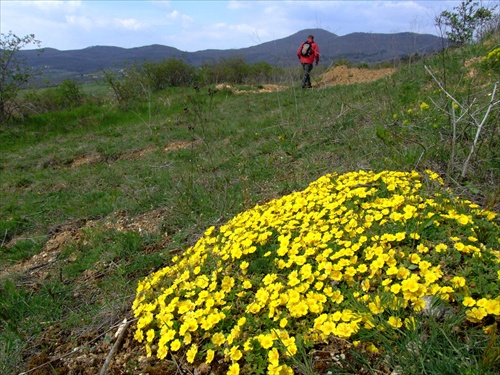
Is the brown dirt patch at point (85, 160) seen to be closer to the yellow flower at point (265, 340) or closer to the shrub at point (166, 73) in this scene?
the yellow flower at point (265, 340)

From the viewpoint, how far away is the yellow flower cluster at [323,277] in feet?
5.61

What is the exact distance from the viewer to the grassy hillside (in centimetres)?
216

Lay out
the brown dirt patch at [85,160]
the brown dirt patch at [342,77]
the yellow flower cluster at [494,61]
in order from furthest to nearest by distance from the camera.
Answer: the brown dirt patch at [342,77]
the brown dirt patch at [85,160]
the yellow flower cluster at [494,61]

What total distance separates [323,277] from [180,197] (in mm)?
2584

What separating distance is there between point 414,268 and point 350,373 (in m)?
0.64

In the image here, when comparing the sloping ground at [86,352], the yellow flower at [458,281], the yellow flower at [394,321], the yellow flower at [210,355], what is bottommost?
the sloping ground at [86,352]

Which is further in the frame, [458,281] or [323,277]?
[323,277]

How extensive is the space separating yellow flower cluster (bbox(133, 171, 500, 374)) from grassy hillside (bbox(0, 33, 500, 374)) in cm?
9

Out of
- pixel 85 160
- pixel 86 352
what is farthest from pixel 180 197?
pixel 85 160

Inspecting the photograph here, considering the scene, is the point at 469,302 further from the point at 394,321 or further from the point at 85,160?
the point at 85,160

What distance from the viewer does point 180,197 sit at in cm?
422

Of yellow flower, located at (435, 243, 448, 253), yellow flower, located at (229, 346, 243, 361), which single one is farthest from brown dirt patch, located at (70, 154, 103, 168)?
yellow flower, located at (435, 243, 448, 253)

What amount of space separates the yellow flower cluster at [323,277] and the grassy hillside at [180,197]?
9 centimetres

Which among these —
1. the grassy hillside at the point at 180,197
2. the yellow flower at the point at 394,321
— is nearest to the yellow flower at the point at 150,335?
the grassy hillside at the point at 180,197
